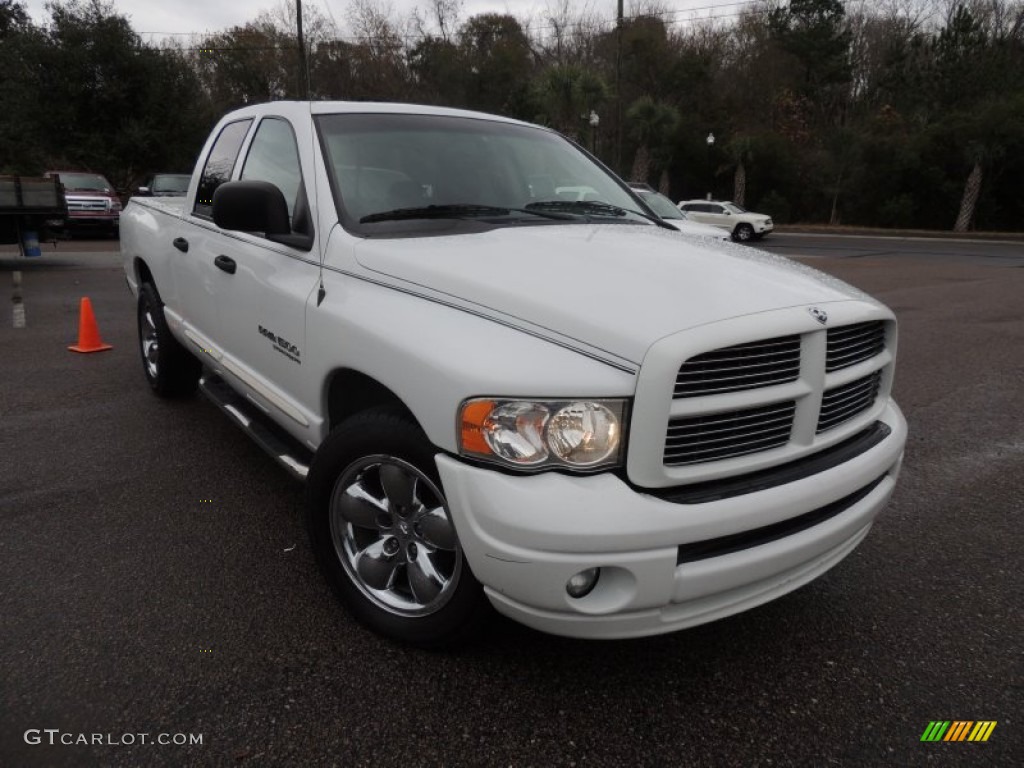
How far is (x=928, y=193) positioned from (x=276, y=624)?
122 feet

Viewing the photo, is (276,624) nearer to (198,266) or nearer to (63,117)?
(198,266)

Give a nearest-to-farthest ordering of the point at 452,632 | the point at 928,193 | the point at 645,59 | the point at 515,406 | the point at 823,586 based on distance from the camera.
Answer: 1. the point at 515,406
2. the point at 452,632
3. the point at 823,586
4. the point at 928,193
5. the point at 645,59

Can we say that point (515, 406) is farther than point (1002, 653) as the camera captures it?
No

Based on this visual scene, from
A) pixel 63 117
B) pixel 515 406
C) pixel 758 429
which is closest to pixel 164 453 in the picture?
pixel 515 406

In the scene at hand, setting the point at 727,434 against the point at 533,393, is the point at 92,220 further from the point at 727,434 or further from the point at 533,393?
the point at 727,434

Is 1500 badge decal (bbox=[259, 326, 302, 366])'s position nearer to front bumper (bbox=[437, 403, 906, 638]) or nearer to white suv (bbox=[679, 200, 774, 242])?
front bumper (bbox=[437, 403, 906, 638])

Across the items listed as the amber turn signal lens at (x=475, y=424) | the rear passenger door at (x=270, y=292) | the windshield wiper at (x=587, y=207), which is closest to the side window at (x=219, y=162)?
the rear passenger door at (x=270, y=292)

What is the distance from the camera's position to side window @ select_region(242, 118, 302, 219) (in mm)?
3148

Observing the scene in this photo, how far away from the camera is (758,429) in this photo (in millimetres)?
2135

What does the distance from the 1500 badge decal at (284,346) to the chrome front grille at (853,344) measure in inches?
74.3

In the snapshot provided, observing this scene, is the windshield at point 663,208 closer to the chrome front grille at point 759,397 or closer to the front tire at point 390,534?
the chrome front grille at point 759,397

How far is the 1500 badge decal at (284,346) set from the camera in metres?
2.87

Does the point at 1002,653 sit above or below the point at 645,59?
below

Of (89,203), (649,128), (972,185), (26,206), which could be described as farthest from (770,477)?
(649,128)
